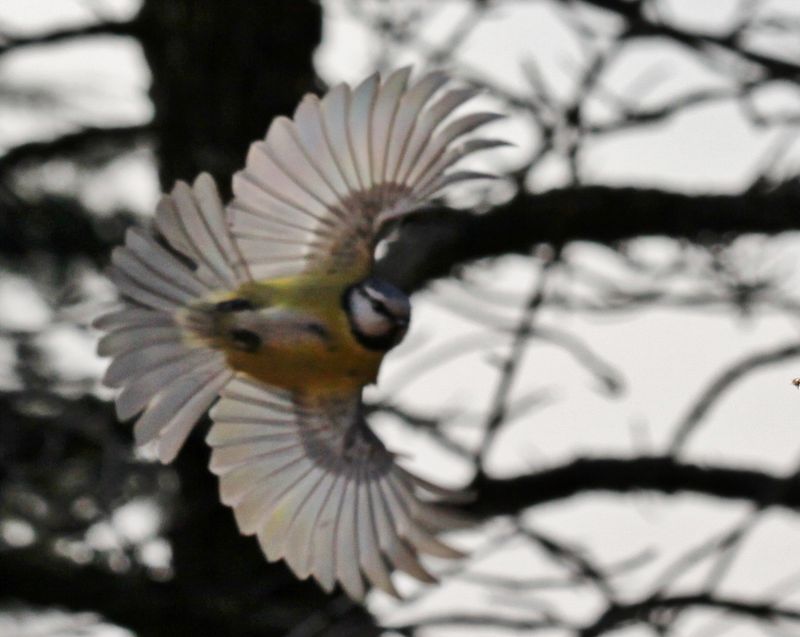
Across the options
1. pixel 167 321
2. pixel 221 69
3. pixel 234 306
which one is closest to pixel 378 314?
pixel 234 306

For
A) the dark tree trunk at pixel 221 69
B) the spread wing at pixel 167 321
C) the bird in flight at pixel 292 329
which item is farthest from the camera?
the dark tree trunk at pixel 221 69

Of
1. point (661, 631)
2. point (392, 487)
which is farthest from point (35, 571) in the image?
point (661, 631)

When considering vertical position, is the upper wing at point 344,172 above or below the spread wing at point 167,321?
above

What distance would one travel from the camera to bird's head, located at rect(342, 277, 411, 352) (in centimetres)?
314

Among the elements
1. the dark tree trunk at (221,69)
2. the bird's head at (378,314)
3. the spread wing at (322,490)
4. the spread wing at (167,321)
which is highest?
the bird's head at (378,314)

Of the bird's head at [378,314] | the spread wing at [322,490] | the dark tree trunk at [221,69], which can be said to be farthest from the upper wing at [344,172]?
the dark tree trunk at [221,69]

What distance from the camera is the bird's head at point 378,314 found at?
314cm

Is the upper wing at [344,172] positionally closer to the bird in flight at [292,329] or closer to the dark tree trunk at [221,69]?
the bird in flight at [292,329]

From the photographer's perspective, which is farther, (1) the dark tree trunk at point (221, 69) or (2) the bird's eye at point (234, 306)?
(1) the dark tree trunk at point (221, 69)

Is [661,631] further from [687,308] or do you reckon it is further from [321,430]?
[687,308]

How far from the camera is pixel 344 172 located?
10.7 feet

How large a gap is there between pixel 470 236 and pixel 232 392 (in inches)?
39.9

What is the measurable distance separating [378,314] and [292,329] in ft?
0.51

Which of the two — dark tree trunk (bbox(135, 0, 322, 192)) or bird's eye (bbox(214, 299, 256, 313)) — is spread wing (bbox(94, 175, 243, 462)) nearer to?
bird's eye (bbox(214, 299, 256, 313))
